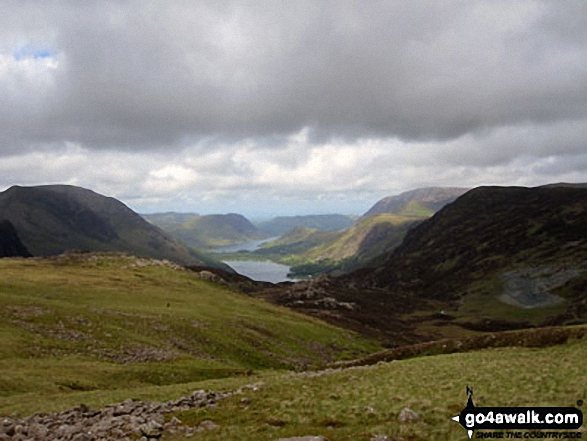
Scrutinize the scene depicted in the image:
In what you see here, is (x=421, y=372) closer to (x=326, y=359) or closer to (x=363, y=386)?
(x=363, y=386)

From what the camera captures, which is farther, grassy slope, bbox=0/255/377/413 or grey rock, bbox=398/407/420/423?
grassy slope, bbox=0/255/377/413

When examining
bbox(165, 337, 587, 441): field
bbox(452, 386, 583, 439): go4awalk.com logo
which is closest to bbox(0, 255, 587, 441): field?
bbox(165, 337, 587, 441): field

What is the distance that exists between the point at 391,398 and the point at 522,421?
6.88m

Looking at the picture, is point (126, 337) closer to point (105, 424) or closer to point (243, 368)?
point (243, 368)

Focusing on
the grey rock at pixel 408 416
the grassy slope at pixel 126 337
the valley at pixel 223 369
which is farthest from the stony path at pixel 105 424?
the grey rock at pixel 408 416

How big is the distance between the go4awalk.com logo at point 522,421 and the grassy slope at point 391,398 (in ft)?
2.56

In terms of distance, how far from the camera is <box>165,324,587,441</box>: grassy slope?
18625 mm

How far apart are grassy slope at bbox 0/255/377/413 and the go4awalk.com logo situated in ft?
77.0

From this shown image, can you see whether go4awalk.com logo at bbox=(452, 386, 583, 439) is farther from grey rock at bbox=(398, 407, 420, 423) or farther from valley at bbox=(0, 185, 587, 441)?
grey rock at bbox=(398, 407, 420, 423)

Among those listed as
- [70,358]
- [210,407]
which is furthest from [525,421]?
[70,358]

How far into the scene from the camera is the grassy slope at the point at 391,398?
18625 mm

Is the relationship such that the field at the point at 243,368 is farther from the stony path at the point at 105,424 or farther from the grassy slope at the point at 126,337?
the stony path at the point at 105,424

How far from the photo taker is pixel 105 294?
77438 mm

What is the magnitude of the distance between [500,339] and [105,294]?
63.9 meters
